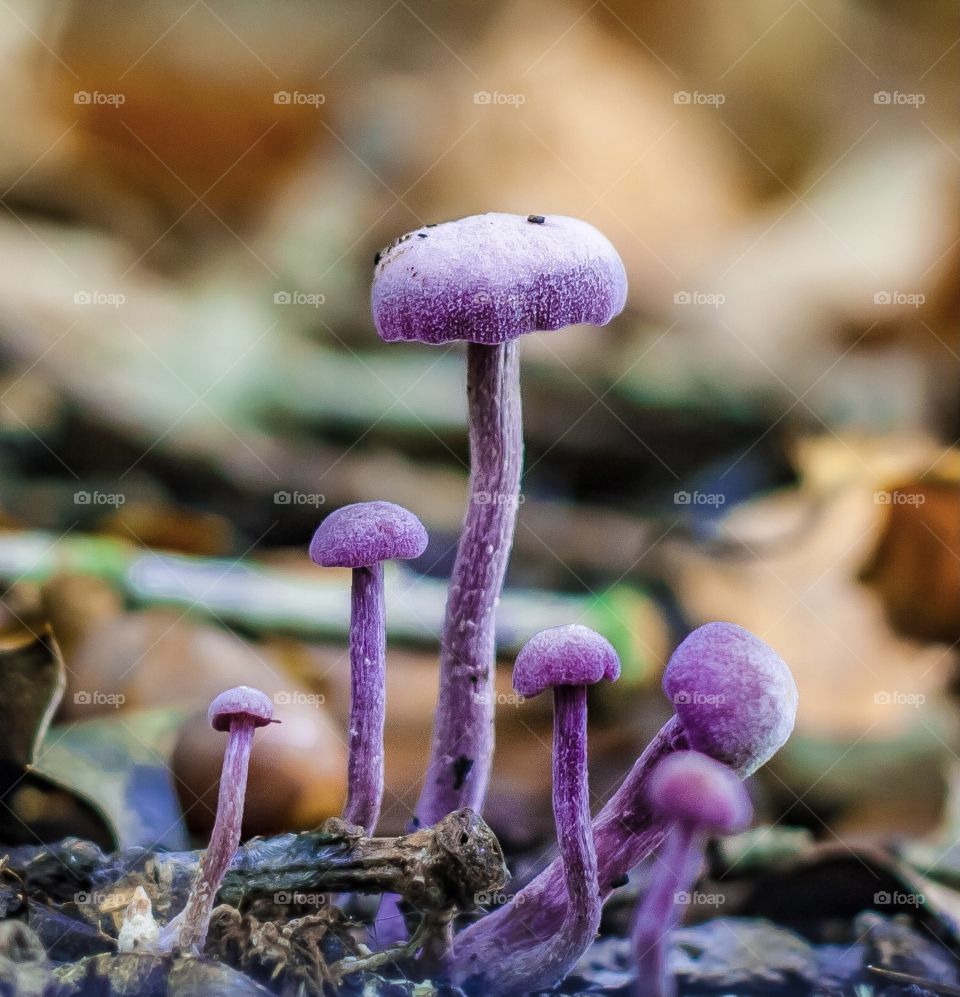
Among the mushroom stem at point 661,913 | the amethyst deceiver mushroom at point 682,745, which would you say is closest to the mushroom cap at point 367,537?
the amethyst deceiver mushroom at point 682,745

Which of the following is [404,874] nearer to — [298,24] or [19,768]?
[19,768]

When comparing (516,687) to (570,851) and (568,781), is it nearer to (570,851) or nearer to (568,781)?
(568,781)

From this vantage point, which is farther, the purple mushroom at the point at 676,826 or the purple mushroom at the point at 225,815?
Result: the purple mushroom at the point at 225,815

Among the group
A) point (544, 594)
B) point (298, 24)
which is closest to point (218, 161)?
point (298, 24)

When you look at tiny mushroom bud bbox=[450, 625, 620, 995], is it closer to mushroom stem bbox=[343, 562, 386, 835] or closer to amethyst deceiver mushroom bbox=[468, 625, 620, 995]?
amethyst deceiver mushroom bbox=[468, 625, 620, 995]

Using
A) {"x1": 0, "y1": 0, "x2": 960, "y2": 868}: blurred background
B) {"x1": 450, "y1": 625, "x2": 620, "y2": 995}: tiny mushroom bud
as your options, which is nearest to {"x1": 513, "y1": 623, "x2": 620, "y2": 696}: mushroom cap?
{"x1": 450, "y1": 625, "x2": 620, "y2": 995}: tiny mushroom bud

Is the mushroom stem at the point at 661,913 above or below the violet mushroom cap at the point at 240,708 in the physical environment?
below

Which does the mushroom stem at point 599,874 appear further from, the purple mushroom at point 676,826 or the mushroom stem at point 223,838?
the mushroom stem at point 223,838

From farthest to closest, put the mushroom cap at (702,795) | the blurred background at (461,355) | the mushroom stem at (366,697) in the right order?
the blurred background at (461,355)
the mushroom stem at (366,697)
the mushroom cap at (702,795)
